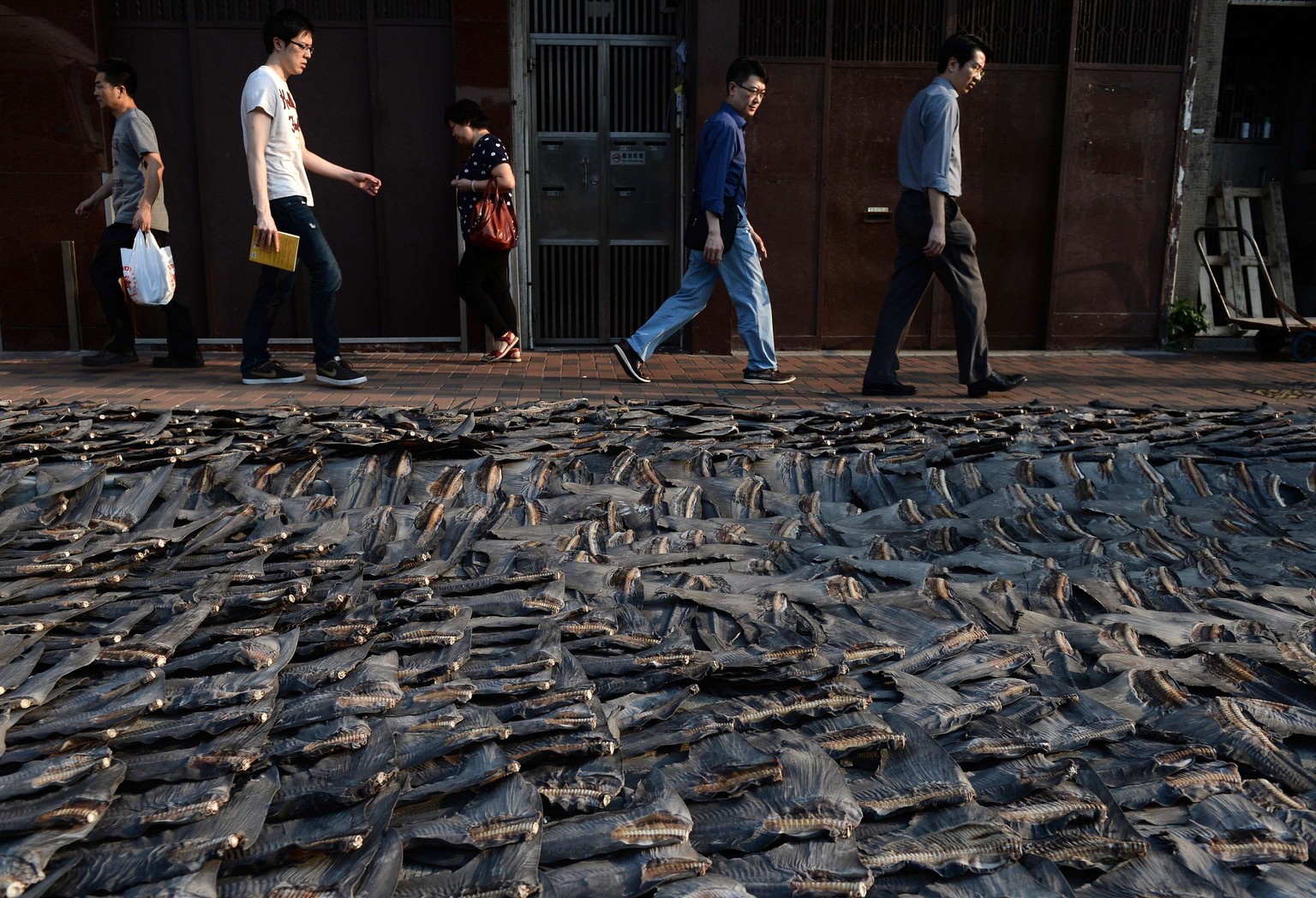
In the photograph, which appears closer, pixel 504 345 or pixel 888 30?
pixel 504 345

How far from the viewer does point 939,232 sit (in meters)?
5.68

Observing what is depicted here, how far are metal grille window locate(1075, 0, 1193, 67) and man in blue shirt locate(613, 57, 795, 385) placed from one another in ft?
10.8

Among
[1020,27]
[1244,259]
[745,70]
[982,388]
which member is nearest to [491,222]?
[745,70]

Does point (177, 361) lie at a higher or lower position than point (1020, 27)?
lower

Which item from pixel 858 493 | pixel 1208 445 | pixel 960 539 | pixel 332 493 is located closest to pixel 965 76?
pixel 1208 445

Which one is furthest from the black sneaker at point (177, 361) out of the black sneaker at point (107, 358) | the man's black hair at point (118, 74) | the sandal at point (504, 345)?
the sandal at point (504, 345)

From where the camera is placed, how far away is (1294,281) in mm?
9938

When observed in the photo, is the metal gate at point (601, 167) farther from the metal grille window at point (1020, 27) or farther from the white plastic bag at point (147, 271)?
the white plastic bag at point (147, 271)

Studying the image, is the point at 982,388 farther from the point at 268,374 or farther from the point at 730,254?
the point at 268,374

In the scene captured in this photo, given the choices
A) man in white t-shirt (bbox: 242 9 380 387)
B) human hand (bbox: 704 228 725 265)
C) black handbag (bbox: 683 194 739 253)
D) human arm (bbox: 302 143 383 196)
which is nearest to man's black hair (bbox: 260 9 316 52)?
man in white t-shirt (bbox: 242 9 380 387)

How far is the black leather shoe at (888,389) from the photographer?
607 cm

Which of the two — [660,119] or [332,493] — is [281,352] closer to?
[660,119]

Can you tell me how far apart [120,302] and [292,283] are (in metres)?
1.58

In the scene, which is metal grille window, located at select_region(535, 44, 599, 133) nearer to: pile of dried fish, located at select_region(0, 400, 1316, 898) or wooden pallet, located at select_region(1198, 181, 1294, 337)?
wooden pallet, located at select_region(1198, 181, 1294, 337)
